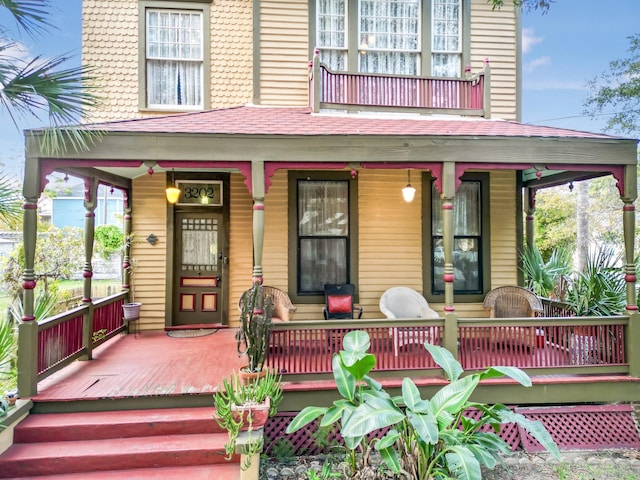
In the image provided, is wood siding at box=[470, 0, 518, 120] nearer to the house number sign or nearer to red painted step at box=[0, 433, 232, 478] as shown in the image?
the house number sign

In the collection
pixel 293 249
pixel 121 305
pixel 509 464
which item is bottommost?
pixel 509 464

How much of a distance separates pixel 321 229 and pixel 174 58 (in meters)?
4.34

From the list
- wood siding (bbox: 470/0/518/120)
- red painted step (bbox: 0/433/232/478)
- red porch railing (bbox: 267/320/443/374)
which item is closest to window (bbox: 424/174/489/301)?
wood siding (bbox: 470/0/518/120)

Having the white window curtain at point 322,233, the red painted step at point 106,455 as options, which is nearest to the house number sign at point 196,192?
the white window curtain at point 322,233

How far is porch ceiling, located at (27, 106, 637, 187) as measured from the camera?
15.6ft

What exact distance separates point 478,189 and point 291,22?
4.81 metres

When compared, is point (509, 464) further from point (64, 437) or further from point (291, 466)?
point (64, 437)

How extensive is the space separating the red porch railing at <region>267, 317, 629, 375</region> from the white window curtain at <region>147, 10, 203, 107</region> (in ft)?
17.0

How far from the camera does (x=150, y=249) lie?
720 centimetres

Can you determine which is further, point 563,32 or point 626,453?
point 563,32

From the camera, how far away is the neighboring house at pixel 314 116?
7035 mm

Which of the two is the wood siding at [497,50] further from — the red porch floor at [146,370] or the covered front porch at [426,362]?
the red porch floor at [146,370]

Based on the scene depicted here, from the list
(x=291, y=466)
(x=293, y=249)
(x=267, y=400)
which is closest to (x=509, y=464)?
(x=291, y=466)

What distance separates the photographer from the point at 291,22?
7457mm
